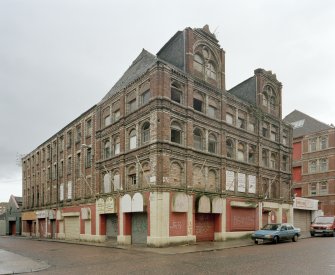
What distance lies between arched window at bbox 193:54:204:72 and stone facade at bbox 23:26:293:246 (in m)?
0.08

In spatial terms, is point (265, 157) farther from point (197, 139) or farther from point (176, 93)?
point (176, 93)

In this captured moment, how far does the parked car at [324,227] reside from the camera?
32231 millimetres

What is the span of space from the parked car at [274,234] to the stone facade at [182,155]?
11.4 feet

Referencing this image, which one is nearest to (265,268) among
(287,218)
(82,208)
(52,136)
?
(82,208)

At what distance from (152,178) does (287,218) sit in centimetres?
2023

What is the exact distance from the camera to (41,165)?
1924 inches

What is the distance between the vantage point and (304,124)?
2136 inches

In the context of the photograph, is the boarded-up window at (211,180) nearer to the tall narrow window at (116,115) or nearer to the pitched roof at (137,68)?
the tall narrow window at (116,115)

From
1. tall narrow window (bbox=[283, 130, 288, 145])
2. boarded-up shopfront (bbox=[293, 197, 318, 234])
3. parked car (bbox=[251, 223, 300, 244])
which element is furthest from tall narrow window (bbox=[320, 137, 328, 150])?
parked car (bbox=[251, 223, 300, 244])

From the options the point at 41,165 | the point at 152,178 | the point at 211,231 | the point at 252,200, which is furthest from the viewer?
the point at 41,165

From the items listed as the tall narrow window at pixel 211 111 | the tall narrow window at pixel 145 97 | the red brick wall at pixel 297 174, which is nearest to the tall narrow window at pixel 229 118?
the tall narrow window at pixel 211 111

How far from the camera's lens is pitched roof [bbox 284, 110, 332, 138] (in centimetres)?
5138

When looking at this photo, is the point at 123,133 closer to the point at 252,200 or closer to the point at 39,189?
the point at 252,200

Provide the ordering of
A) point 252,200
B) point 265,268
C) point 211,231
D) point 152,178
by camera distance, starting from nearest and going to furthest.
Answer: point 265,268
point 152,178
point 211,231
point 252,200
